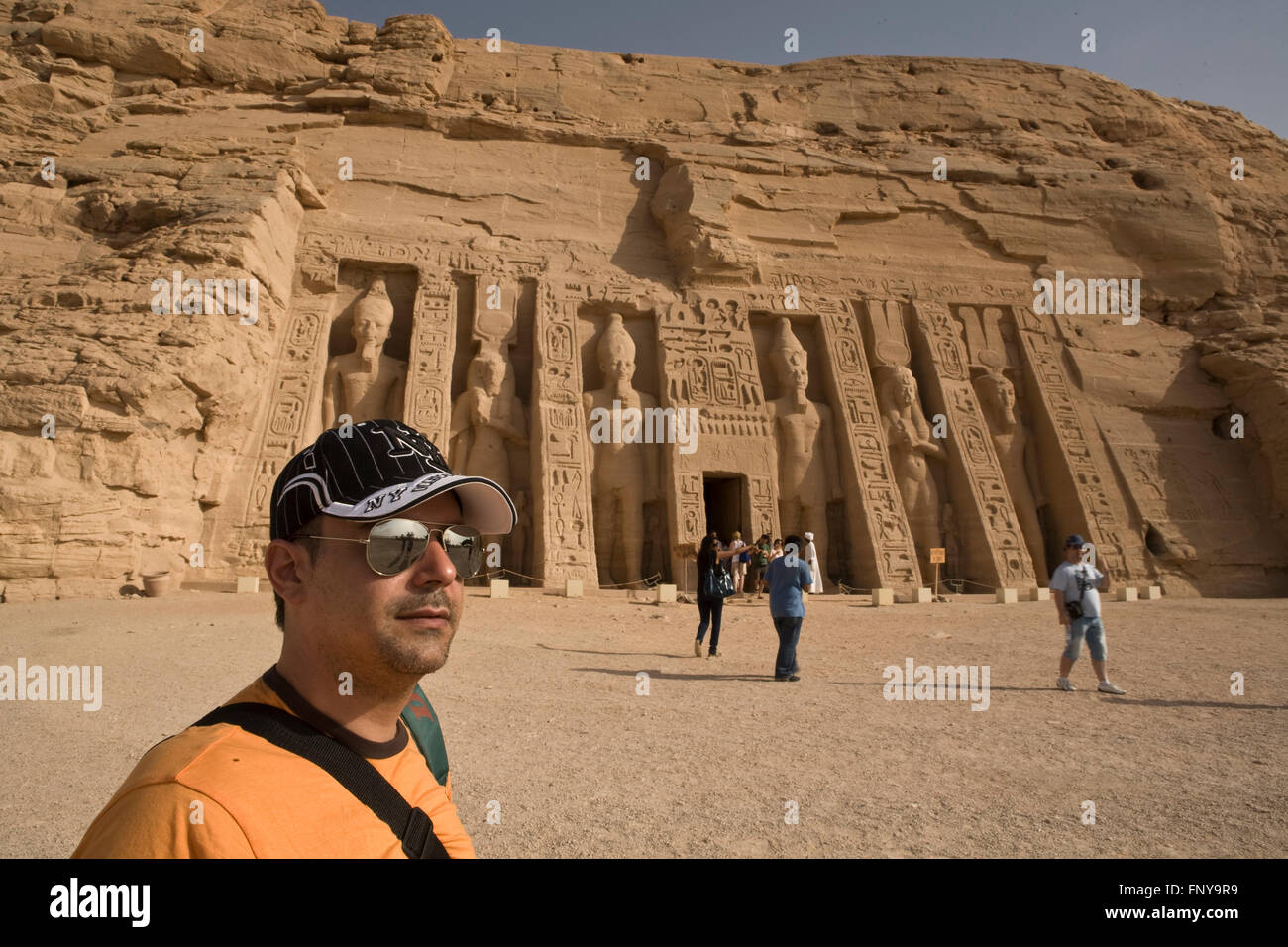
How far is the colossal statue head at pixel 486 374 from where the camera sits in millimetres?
13672

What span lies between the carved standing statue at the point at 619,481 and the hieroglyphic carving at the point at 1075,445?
7.95m

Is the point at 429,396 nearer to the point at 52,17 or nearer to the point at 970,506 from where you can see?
the point at 970,506

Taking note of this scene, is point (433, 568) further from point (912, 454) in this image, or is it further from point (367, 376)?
point (912, 454)

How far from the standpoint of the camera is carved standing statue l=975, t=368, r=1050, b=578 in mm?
15242

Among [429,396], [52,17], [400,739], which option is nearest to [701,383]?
[429,396]

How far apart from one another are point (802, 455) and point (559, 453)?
14.5 ft

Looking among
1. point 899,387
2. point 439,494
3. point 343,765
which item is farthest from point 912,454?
point 343,765

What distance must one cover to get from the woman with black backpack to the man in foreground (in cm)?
618

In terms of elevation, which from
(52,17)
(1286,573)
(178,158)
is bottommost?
(1286,573)

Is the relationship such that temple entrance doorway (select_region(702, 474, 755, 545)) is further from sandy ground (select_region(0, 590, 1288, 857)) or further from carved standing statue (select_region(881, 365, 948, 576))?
sandy ground (select_region(0, 590, 1288, 857))

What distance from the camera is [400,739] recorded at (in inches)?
57.8

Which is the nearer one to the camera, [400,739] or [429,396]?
[400,739]
